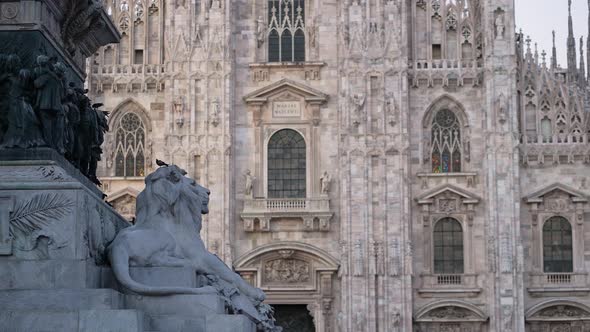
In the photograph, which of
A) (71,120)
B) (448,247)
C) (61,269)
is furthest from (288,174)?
(61,269)

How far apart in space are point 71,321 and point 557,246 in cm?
2651

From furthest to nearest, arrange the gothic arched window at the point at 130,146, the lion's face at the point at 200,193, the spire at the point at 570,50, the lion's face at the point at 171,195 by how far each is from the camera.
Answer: the spire at the point at 570,50
the gothic arched window at the point at 130,146
the lion's face at the point at 200,193
the lion's face at the point at 171,195

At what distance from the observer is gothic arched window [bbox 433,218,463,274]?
1291 inches

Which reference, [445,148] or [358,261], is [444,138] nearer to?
[445,148]

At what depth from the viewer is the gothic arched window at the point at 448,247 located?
32.8 m

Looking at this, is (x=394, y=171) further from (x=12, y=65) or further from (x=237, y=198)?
(x=12, y=65)

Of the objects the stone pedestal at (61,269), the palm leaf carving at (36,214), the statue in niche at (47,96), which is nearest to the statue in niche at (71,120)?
the statue in niche at (47,96)

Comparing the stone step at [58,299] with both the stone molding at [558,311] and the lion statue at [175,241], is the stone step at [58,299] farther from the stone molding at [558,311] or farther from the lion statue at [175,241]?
the stone molding at [558,311]

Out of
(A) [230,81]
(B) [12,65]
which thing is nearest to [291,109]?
(A) [230,81]

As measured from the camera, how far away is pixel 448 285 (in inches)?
1275

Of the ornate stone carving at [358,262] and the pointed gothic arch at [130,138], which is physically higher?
the pointed gothic arch at [130,138]

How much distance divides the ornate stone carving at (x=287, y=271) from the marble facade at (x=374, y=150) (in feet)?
0.10

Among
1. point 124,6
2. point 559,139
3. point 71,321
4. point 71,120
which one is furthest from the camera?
point 124,6

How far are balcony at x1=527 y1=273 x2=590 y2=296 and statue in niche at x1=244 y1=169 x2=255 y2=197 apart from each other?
8538 mm
